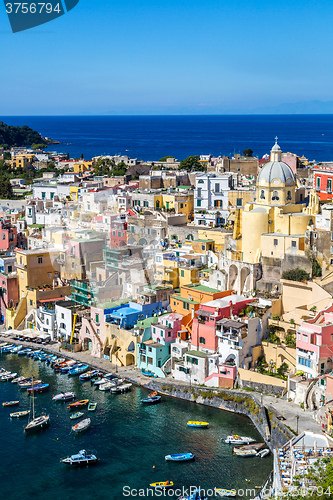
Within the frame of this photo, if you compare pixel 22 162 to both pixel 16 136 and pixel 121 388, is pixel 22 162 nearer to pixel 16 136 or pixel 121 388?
pixel 16 136

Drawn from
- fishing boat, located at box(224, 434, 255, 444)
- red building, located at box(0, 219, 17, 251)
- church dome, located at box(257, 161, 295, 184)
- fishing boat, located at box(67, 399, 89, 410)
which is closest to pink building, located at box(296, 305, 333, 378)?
fishing boat, located at box(224, 434, 255, 444)

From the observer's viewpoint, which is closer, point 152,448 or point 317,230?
point 152,448

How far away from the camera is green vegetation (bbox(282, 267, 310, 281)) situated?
15.8m

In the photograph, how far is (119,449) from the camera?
12.4 meters

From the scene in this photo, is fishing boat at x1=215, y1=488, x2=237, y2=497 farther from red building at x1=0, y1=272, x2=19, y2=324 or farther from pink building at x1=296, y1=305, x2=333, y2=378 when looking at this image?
red building at x1=0, y1=272, x2=19, y2=324

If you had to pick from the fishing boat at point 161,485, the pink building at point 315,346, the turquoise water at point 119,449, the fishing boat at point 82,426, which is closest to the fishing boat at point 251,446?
the turquoise water at point 119,449

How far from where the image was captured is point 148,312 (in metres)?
16.8

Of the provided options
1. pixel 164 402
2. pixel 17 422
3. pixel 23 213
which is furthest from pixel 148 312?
pixel 23 213

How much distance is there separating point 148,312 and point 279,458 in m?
7.27

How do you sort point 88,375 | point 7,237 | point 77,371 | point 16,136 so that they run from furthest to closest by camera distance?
point 16,136 < point 7,237 < point 77,371 < point 88,375

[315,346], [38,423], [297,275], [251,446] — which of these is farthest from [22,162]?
[251,446]

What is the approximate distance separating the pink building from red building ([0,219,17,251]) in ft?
39.9

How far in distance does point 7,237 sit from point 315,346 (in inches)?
498

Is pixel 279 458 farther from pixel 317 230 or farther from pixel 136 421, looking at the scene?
pixel 317 230
